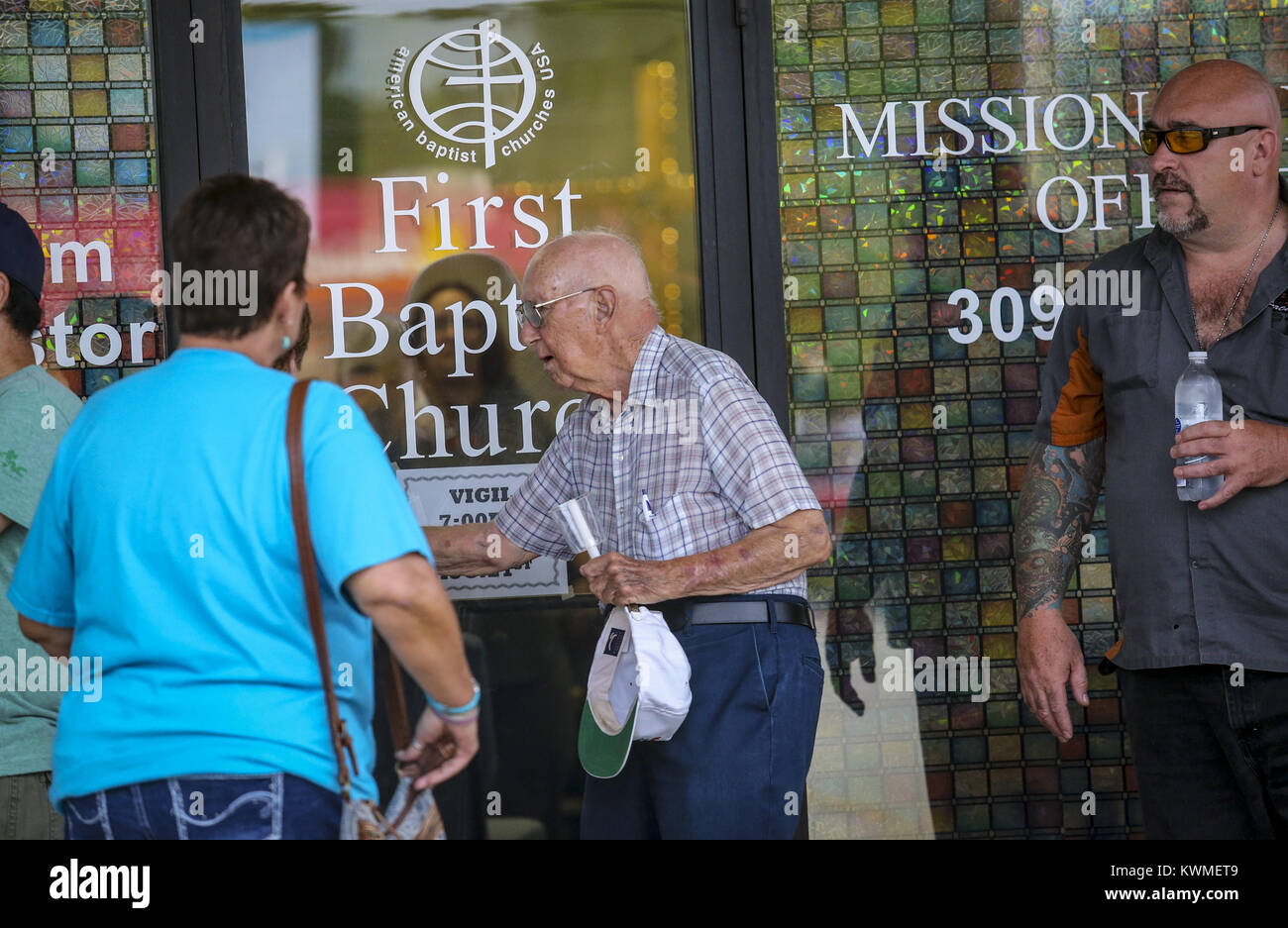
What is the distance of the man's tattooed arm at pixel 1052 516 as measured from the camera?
12.2 ft

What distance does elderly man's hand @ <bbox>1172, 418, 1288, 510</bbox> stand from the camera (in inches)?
131

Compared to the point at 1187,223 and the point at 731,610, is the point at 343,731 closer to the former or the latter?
the point at 731,610

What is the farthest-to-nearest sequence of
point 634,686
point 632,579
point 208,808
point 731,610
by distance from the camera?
point 731,610, point 632,579, point 634,686, point 208,808

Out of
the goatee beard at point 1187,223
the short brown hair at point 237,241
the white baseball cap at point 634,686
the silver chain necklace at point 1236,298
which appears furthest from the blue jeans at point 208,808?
the goatee beard at point 1187,223

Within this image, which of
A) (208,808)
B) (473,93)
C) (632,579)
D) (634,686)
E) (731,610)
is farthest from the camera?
Answer: (473,93)

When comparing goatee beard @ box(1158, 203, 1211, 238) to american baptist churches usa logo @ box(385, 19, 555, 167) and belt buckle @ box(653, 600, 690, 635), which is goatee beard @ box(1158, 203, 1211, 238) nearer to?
belt buckle @ box(653, 600, 690, 635)

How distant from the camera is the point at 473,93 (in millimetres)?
4629

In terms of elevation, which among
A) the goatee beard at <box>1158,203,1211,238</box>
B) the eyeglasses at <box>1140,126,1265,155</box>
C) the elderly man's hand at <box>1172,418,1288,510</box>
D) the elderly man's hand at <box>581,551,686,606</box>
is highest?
the eyeglasses at <box>1140,126,1265,155</box>

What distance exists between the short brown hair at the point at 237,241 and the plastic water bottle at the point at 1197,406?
84.4 inches

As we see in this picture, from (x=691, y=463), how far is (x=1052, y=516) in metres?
1.00

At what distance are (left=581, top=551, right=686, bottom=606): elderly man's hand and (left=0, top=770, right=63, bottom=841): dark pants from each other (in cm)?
134

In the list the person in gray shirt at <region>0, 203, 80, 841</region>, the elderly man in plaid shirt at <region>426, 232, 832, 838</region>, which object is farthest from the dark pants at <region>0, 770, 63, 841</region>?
the elderly man in plaid shirt at <region>426, 232, 832, 838</region>

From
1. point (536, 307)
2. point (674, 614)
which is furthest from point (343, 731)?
point (536, 307)
